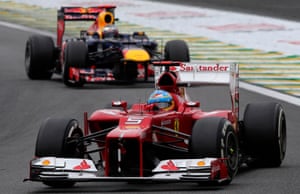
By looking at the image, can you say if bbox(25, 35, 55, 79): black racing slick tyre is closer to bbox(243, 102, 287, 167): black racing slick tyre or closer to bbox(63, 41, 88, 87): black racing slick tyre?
bbox(63, 41, 88, 87): black racing slick tyre

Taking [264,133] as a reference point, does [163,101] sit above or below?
above

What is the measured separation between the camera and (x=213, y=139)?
11578 mm

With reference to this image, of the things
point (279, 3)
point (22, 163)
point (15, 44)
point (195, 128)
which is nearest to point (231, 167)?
point (195, 128)

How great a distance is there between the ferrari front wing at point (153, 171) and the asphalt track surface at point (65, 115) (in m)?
0.17

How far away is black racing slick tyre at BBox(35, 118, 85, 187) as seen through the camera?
12.0 m

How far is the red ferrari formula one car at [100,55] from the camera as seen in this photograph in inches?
942

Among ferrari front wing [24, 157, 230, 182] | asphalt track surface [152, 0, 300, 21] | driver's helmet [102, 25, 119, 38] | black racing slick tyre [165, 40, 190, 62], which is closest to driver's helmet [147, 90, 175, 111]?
ferrari front wing [24, 157, 230, 182]

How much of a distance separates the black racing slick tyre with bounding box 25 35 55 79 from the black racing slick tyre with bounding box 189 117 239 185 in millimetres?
14268

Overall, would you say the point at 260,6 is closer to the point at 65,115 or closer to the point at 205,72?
the point at 65,115

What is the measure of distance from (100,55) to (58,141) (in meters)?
12.7

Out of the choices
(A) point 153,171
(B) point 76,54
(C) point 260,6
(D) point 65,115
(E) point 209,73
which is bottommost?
(C) point 260,6

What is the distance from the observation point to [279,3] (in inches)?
1575

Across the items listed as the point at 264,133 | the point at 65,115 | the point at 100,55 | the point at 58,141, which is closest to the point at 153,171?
the point at 58,141

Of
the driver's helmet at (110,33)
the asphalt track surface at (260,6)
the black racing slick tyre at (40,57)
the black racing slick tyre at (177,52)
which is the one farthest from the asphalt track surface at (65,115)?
the asphalt track surface at (260,6)
